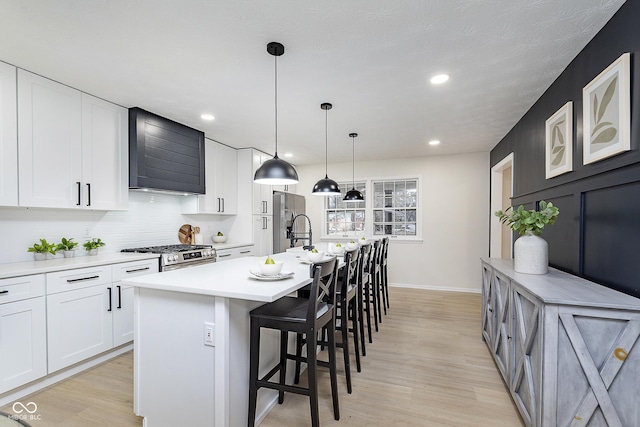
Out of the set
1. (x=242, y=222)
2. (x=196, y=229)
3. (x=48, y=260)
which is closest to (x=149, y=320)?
(x=48, y=260)

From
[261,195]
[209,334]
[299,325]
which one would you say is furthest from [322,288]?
[261,195]

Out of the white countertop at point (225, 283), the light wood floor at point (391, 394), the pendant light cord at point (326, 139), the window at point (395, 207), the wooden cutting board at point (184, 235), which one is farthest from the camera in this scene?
the window at point (395, 207)

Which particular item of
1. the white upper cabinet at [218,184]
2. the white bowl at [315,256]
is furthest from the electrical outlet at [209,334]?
the white upper cabinet at [218,184]

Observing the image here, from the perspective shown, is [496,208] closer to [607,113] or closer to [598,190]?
[598,190]

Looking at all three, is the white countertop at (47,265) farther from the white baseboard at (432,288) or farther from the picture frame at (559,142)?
the white baseboard at (432,288)

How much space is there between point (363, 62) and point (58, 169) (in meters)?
2.87

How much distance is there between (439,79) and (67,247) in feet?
12.5

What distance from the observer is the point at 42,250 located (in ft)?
9.27

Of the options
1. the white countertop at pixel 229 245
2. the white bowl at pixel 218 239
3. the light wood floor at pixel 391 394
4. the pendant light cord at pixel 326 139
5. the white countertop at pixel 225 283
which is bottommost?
the light wood floor at pixel 391 394

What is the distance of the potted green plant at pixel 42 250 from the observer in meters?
2.81

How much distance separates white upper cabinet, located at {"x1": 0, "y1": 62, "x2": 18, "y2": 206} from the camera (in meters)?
2.44

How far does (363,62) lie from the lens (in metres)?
2.41

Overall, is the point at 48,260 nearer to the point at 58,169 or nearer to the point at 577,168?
the point at 58,169

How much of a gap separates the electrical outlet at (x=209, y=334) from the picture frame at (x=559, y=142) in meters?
2.77
